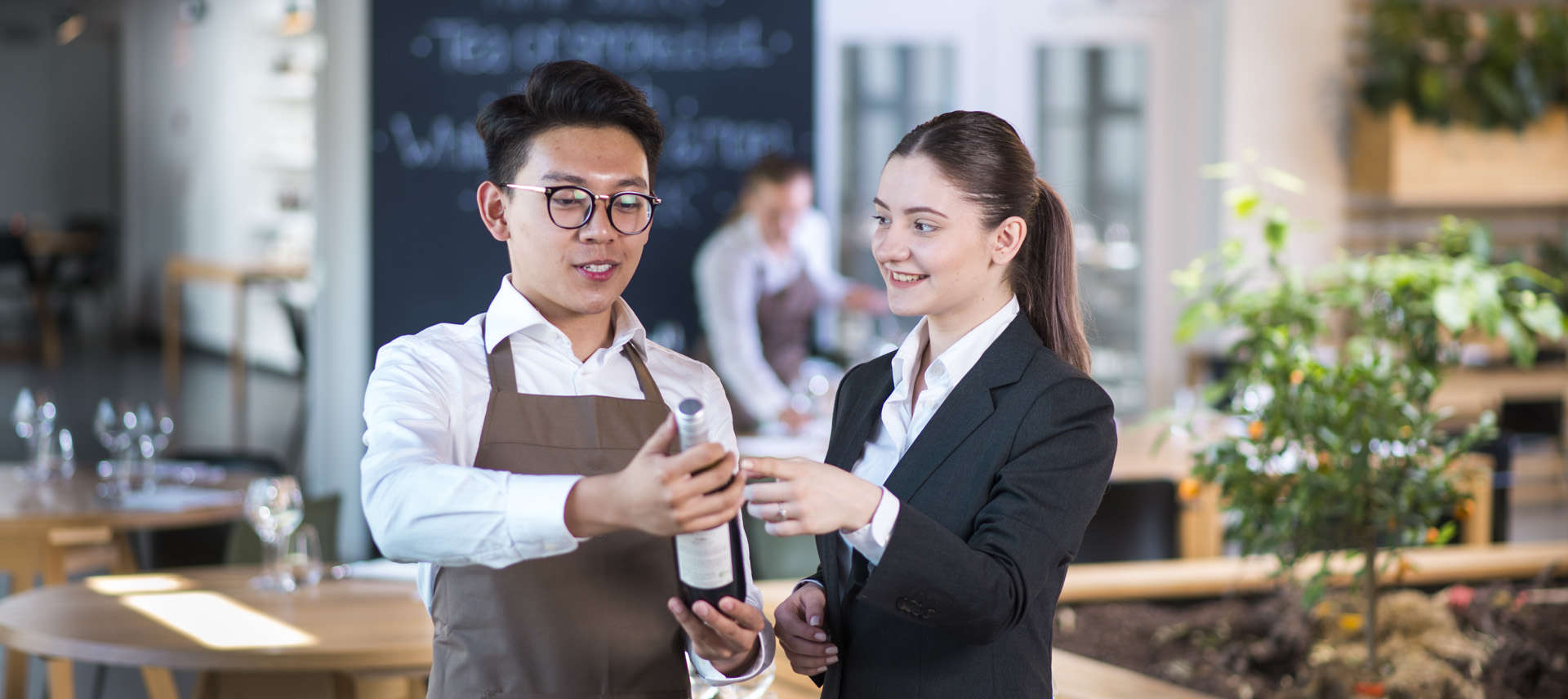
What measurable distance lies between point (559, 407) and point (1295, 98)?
6791mm

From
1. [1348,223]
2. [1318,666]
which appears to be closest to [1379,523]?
[1318,666]

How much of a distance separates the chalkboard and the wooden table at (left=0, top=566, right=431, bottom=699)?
2528mm

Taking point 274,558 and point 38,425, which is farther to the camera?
point 38,425

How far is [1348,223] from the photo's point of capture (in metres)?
7.89

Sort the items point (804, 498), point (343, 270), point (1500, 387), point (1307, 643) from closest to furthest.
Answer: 1. point (804, 498)
2. point (1307, 643)
3. point (343, 270)
4. point (1500, 387)

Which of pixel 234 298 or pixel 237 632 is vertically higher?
pixel 234 298

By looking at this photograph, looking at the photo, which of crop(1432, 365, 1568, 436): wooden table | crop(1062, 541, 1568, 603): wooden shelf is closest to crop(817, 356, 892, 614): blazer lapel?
crop(1062, 541, 1568, 603): wooden shelf

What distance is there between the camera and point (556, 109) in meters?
1.56

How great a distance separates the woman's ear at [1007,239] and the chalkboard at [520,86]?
3968mm

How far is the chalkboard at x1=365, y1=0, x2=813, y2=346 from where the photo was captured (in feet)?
18.5

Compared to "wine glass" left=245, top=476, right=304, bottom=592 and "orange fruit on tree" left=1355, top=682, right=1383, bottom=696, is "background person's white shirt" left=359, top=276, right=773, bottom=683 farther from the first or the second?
"orange fruit on tree" left=1355, top=682, right=1383, bottom=696

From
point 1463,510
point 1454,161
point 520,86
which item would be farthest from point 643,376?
point 1454,161

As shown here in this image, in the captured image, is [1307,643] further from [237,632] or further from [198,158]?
[198,158]

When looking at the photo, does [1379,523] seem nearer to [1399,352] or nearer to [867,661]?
[1399,352]
